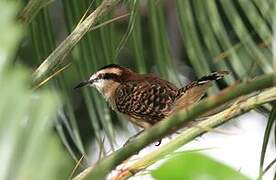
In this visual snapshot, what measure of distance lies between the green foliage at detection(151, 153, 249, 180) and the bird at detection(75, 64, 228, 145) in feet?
5.21

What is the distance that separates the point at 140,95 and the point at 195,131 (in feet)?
6.51

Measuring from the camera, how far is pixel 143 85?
2.98 metres

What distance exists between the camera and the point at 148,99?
288 centimetres

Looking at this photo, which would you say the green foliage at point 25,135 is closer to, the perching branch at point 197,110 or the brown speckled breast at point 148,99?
the perching branch at point 197,110

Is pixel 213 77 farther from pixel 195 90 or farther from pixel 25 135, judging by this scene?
pixel 25 135

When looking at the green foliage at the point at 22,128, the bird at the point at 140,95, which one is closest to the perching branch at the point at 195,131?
the green foliage at the point at 22,128

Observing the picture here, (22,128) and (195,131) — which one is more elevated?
(22,128)

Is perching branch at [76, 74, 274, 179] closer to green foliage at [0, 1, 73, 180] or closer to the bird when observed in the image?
green foliage at [0, 1, 73, 180]

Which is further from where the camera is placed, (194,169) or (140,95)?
(140,95)

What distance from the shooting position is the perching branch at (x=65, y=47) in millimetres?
1263

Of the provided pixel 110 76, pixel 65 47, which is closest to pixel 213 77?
pixel 65 47

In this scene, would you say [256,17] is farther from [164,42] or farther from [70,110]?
[70,110]

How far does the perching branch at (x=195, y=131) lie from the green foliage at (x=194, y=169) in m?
0.13

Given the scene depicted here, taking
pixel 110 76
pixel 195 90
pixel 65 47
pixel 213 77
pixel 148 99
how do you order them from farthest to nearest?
pixel 110 76 < pixel 148 99 < pixel 195 90 < pixel 213 77 < pixel 65 47
